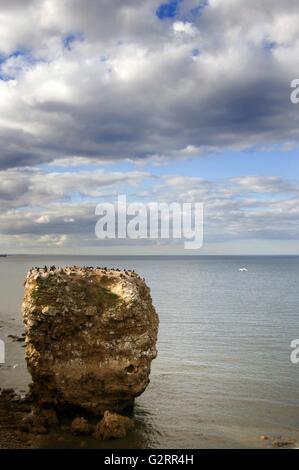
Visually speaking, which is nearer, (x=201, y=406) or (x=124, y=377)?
(x=124, y=377)

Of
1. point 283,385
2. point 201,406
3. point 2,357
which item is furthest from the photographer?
point 2,357

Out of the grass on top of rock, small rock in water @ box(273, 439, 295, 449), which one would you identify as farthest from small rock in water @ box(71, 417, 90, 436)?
small rock in water @ box(273, 439, 295, 449)

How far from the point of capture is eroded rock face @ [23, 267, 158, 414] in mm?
24859

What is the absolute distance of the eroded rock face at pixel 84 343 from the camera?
2486 centimetres

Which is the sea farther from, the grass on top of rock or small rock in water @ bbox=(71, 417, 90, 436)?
the grass on top of rock

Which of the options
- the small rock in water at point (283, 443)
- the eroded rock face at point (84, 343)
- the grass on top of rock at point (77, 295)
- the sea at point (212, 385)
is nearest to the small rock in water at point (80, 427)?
the sea at point (212, 385)

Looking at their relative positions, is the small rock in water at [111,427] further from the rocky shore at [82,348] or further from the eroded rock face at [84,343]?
the eroded rock face at [84,343]

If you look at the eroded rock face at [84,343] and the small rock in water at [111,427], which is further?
the eroded rock face at [84,343]

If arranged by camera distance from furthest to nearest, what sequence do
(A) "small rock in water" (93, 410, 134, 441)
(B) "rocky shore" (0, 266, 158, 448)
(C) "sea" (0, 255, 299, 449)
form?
(B) "rocky shore" (0, 266, 158, 448) < (C) "sea" (0, 255, 299, 449) < (A) "small rock in water" (93, 410, 134, 441)

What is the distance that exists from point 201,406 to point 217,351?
48.0 feet

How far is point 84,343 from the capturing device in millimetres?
25188

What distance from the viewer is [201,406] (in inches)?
1127
